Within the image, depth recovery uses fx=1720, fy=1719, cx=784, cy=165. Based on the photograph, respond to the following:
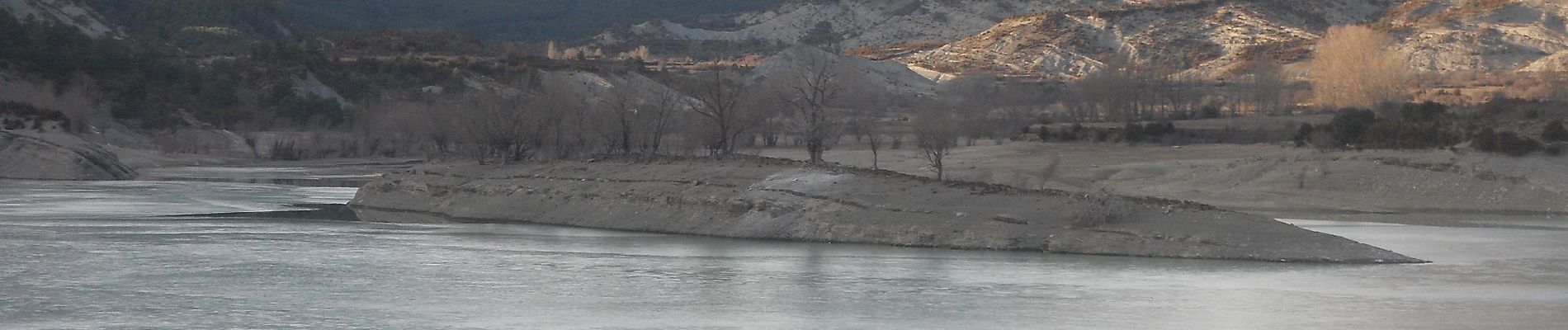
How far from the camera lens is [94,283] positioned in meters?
21.4

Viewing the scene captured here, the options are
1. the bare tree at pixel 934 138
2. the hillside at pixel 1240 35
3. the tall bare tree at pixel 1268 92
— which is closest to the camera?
the bare tree at pixel 934 138

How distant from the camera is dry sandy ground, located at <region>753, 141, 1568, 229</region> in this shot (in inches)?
1651

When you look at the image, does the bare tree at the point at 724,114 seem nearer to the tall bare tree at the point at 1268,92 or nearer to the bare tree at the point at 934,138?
the bare tree at the point at 934,138

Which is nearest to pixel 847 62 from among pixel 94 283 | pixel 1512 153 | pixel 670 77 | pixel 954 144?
pixel 670 77

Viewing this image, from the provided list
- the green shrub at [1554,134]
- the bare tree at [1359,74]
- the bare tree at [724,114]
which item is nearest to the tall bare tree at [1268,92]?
the bare tree at [1359,74]

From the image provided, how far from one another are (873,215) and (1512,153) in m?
24.9

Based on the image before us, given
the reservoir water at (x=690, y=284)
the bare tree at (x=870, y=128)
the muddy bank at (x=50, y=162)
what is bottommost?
the reservoir water at (x=690, y=284)

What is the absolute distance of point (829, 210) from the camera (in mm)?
31250

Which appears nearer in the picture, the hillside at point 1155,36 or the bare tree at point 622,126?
the bare tree at point 622,126

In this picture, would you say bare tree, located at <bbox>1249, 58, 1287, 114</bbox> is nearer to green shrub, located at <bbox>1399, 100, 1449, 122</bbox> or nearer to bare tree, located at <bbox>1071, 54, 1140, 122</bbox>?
bare tree, located at <bbox>1071, 54, 1140, 122</bbox>

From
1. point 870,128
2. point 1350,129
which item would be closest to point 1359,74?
point 1350,129

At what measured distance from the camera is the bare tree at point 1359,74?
88000mm

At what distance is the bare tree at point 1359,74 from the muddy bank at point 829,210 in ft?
181

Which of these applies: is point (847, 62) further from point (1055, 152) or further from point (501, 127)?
point (501, 127)
